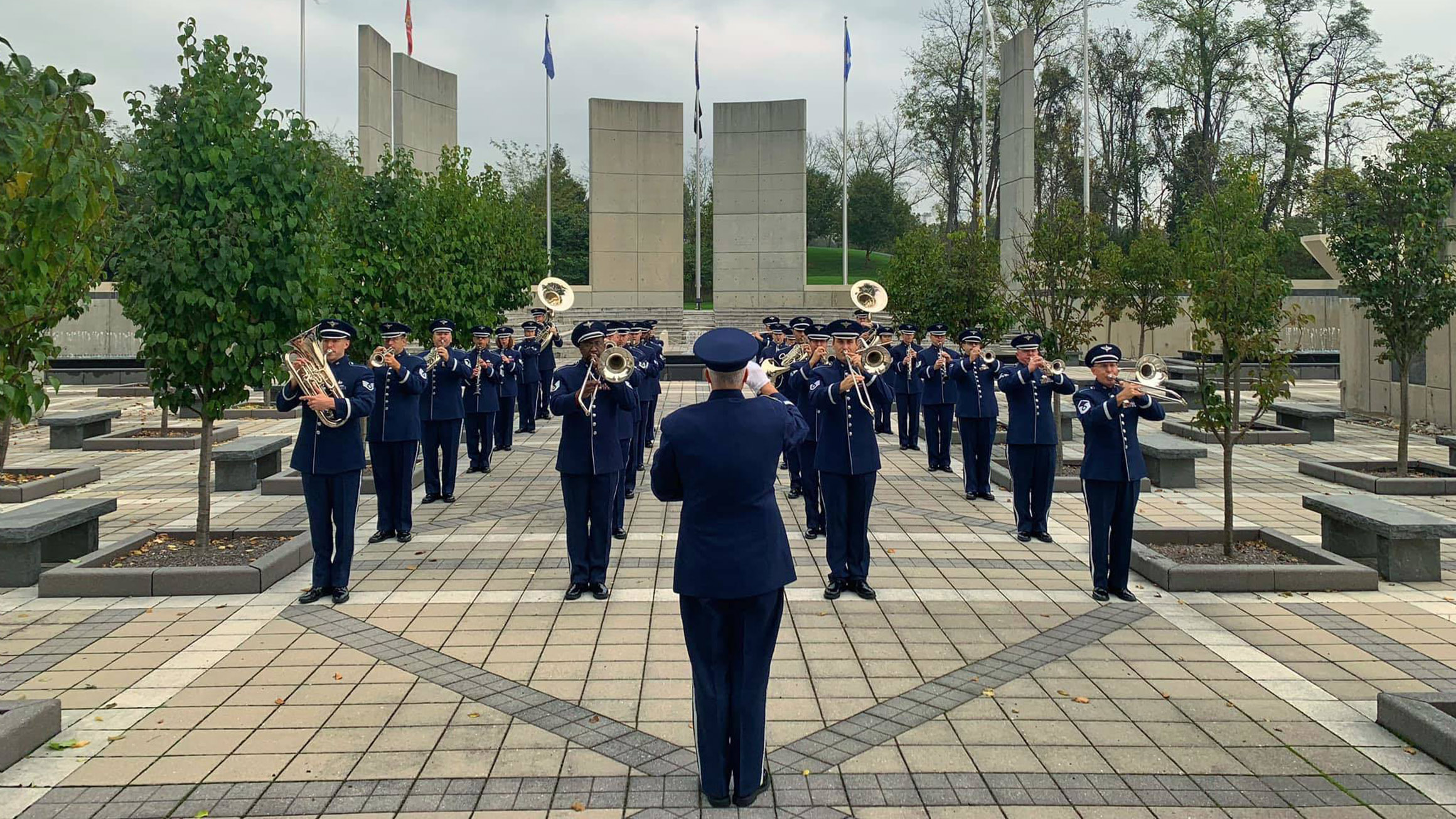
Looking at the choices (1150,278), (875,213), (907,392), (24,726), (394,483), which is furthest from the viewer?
(875,213)

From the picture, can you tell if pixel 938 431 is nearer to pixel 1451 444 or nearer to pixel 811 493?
pixel 811 493

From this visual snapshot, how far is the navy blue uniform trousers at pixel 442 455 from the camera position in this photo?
12945 mm

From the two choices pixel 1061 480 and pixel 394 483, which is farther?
pixel 1061 480

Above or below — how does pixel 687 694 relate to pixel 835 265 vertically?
below

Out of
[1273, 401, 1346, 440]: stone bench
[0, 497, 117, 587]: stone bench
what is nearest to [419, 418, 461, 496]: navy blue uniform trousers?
[0, 497, 117, 587]: stone bench

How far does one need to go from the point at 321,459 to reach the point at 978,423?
8.06 m

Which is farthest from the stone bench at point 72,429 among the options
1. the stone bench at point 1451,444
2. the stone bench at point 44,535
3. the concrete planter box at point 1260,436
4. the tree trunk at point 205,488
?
the stone bench at point 1451,444

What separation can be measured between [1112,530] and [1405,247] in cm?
712

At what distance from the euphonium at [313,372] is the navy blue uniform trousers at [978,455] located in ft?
25.3

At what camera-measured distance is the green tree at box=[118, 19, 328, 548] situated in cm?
874

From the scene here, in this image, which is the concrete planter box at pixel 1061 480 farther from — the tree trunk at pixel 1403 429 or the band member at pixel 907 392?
the tree trunk at pixel 1403 429

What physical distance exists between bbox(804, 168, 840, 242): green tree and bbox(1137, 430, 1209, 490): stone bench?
58.5 metres

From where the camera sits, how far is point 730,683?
4863mm

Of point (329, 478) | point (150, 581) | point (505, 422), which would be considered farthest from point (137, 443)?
point (329, 478)
